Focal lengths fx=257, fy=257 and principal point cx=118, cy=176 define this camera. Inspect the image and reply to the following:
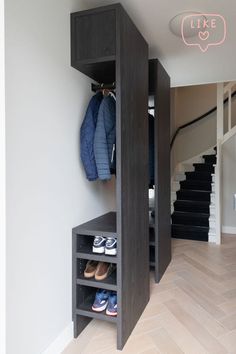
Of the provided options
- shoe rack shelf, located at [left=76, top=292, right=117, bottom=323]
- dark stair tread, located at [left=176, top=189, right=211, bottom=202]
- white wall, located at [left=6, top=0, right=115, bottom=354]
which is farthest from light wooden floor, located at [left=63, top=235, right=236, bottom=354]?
dark stair tread, located at [left=176, top=189, right=211, bottom=202]

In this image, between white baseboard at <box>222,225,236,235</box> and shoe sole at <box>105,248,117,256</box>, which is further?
white baseboard at <box>222,225,236,235</box>

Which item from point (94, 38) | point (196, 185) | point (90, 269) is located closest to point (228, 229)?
point (196, 185)

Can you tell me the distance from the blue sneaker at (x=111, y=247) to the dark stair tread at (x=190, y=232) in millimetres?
2648

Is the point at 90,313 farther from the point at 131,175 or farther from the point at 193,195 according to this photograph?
the point at 193,195

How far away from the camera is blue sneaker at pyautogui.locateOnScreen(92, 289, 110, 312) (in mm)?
1710

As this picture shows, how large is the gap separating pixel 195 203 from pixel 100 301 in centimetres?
288

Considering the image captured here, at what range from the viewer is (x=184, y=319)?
1911mm

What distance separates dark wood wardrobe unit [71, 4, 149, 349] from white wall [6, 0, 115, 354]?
10cm

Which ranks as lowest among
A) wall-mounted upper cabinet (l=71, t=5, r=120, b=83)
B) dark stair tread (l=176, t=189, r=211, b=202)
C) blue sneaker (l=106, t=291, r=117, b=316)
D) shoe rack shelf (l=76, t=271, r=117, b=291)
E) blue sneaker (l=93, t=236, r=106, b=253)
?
blue sneaker (l=106, t=291, r=117, b=316)

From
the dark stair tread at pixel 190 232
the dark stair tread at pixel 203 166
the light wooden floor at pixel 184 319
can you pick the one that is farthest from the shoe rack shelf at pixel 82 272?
the dark stair tread at pixel 203 166

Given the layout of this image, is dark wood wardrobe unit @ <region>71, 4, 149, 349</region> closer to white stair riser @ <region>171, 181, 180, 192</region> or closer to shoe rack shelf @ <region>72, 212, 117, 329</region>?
shoe rack shelf @ <region>72, 212, 117, 329</region>

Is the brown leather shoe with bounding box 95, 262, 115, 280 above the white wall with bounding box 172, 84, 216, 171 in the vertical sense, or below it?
below

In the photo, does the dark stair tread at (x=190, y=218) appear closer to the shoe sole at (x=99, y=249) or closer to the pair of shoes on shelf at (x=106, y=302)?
the pair of shoes on shelf at (x=106, y=302)

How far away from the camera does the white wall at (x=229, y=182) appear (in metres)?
4.34
